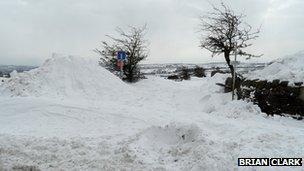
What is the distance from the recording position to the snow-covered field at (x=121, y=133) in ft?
27.2

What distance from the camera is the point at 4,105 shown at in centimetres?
1423

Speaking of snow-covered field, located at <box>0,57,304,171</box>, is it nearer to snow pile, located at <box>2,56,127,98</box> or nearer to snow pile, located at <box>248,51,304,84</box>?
snow pile, located at <box>2,56,127,98</box>

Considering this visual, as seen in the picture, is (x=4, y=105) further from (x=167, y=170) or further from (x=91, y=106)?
(x=167, y=170)

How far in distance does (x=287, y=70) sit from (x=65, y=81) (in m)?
10.1

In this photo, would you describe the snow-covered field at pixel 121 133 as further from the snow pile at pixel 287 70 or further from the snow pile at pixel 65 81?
the snow pile at pixel 287 70

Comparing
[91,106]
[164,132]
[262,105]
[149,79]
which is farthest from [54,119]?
[149,79]

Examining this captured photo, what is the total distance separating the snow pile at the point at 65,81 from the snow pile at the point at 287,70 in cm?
732

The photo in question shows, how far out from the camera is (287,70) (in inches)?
624

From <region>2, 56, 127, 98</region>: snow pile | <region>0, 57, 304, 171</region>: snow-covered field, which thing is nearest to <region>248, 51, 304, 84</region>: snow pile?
<region>0, 57, 304, 171</region>: snow-covered field

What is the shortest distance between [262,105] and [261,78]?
2723mm

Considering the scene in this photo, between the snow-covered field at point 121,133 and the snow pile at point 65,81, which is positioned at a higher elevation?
the snow pile at point 65,81

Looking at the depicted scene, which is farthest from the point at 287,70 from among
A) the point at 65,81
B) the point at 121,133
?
the point at 65,81

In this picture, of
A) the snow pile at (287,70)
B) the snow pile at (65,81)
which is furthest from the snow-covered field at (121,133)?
the snow pile at (287,70)

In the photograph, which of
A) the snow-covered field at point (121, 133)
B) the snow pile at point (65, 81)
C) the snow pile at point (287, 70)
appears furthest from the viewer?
the snow pile at point (65, 81)
